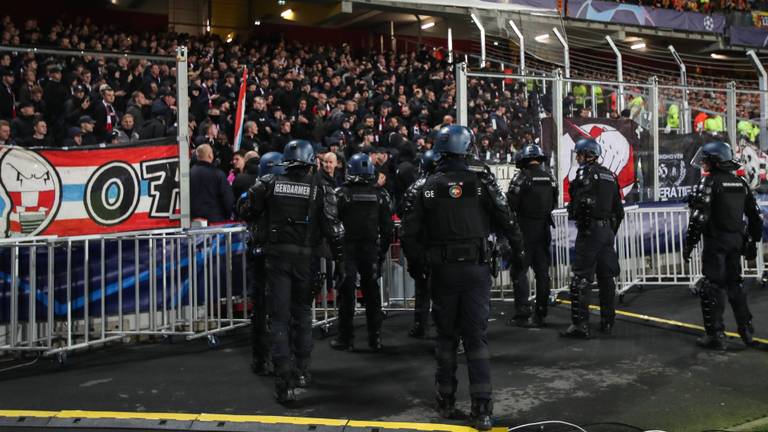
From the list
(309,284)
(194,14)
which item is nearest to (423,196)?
(309,284)

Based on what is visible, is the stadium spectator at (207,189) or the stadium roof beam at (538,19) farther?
Result: the stadium roof beam at (538,19)

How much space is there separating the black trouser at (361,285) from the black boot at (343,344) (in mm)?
24

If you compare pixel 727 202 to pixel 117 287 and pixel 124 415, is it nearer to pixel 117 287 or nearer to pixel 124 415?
pixel 124 415

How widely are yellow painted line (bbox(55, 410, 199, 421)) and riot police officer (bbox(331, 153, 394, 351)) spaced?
98.6 inches

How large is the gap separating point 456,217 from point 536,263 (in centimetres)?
385

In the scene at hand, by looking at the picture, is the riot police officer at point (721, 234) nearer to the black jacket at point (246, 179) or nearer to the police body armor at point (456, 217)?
the police body armor at point (456, 217)

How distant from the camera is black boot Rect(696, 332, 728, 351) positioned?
7.76 meters

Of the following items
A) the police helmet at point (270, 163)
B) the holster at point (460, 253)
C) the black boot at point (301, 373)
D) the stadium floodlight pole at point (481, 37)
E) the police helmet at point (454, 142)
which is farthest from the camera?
the stadium floodlight pole at point (481, 37)

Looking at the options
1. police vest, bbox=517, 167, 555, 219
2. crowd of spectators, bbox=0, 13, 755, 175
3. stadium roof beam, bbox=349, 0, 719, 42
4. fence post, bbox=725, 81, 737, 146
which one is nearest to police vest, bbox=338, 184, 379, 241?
police vest, bbox=517, 167, 555, 219

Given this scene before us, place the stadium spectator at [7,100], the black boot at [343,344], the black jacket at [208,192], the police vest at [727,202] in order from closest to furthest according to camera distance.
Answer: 1. the police vest at [727,202]
2. the black boot at [343,344]
3. the black jacket at [208,192]
4. the stadium spectator at [7,100]

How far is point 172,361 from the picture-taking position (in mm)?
7582

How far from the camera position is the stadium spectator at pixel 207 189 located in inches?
362

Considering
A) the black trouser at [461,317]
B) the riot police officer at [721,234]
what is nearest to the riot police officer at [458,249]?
the black trouser at [461,317]

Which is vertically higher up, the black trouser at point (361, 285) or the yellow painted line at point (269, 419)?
the black trouser at point (361, 285)
